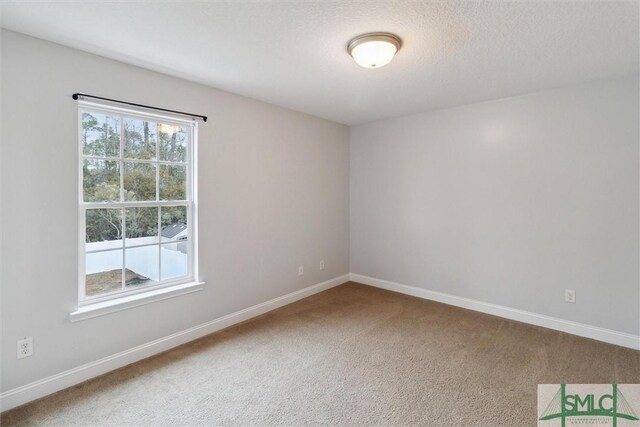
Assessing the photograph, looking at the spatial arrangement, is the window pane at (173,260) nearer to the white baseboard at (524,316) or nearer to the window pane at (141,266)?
the window pane at (141,266)

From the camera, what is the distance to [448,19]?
6.14ft

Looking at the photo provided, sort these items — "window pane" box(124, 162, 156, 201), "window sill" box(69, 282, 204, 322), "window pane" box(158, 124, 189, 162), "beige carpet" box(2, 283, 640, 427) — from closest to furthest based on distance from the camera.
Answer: "beige carpet" box(2, 283, 640, 427), "window sill" box(69, 282, 204, 322), "window pane" box(124, 162, 156, 201), "window pane" box(158, 124, 189, 162)

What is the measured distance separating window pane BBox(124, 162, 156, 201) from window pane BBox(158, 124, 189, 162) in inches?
7.0

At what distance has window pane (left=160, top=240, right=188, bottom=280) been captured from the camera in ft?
9.36

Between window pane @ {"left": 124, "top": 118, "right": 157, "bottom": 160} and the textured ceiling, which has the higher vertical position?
the textured ceiling

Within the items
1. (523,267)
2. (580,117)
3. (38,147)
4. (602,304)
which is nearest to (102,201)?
(38,147)

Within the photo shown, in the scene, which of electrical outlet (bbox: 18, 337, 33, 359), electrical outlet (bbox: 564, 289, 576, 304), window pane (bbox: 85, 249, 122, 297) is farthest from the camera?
electrical outlet (bbox: 564, 289, 576, 304)

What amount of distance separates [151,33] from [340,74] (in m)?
1.44

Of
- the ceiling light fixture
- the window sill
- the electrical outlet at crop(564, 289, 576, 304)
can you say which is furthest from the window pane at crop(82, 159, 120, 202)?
the electrical outlet at crop(564, 289, 576, 304)

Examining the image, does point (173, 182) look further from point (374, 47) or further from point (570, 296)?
point (570, 296)

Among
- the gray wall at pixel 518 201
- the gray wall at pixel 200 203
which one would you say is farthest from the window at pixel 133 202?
the gray wall at pixel 518 201

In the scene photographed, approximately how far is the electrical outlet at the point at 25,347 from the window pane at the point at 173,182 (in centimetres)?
133

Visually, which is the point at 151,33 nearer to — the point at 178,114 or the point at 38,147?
the point at 178,114

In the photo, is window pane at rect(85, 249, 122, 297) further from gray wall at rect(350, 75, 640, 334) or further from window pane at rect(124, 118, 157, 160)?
gray wall at rect(350, 75, 640, 334)
